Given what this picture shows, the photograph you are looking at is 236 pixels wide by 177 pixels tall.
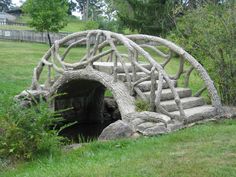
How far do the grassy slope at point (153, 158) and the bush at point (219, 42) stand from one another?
283 cm

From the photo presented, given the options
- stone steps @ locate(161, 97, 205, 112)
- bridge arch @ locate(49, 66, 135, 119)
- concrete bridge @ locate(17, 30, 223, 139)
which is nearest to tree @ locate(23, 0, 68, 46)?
bridge arch @ locate(49, 66, 135, 119)

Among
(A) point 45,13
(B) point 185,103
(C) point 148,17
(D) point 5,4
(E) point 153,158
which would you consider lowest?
(E) point 153,158

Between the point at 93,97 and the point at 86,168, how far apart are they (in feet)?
32.6

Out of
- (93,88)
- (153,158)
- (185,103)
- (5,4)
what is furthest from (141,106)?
(5,4)

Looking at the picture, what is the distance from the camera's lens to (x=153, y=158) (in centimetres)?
640

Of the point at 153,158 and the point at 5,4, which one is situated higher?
the point at 5,4

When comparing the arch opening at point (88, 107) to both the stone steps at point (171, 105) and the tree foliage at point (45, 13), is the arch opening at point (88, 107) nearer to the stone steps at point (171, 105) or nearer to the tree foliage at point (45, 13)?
the stone steps at point (171, 105)

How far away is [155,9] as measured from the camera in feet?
100

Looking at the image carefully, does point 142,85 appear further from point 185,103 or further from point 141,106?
point 185,103

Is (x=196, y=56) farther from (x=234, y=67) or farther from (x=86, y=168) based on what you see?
(x=86, y=168)

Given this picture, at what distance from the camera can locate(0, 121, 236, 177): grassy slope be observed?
573cm

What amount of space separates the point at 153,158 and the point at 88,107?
9705mm

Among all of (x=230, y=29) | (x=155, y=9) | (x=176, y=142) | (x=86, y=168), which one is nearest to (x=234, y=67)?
(x=230, y=29)

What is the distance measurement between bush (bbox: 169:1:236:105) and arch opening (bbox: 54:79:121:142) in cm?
442
